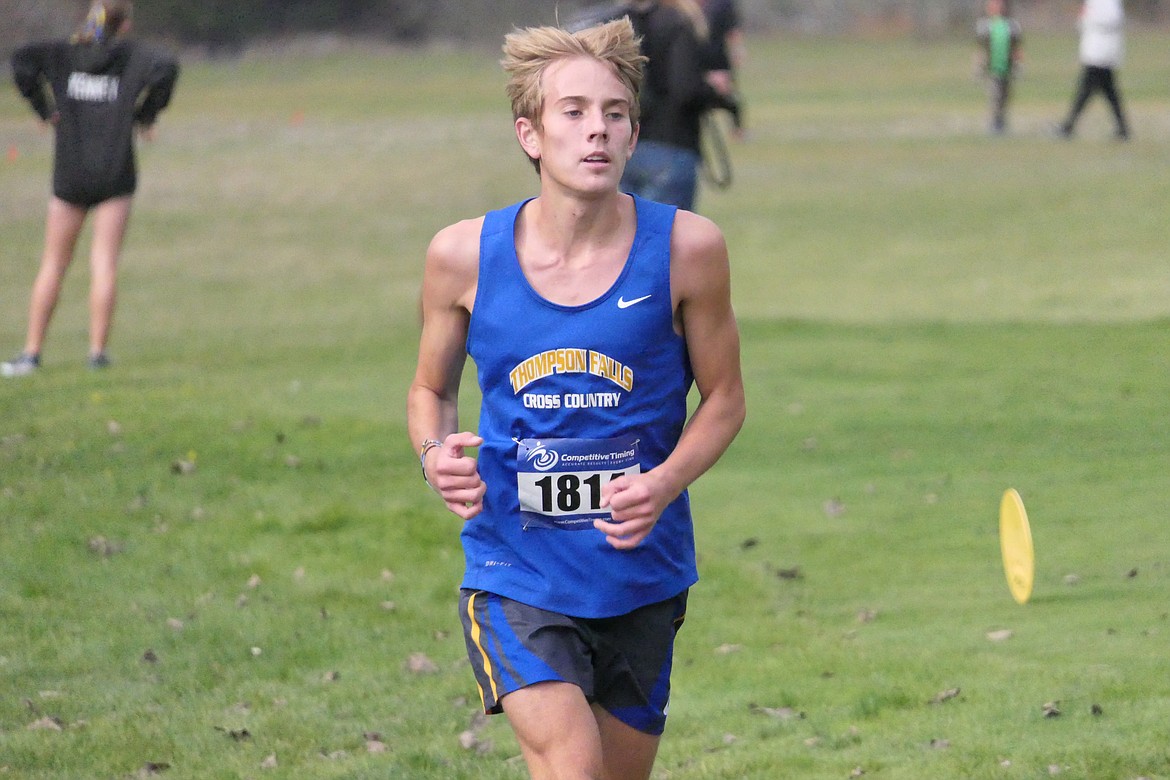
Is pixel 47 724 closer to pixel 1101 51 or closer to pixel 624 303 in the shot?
pixel 624 303

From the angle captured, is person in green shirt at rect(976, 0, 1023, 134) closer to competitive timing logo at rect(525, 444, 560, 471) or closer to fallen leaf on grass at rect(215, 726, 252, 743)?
fallen leaf on grass at rect(215, 726, 252, 743)

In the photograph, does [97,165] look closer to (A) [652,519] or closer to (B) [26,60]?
(B) [26,60]

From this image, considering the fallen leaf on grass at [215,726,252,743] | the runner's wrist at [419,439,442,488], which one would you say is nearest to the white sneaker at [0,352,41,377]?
the fallen leaf on grass at [215,726,252,743]

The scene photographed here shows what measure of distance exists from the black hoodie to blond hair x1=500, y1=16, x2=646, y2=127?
25.2ft

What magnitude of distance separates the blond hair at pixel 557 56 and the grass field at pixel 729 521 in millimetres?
2344

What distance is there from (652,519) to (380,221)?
17558mm

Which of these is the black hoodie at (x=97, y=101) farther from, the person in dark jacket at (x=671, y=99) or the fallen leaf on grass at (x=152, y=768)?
the fallen leaf on grass at (x=152, y=768)

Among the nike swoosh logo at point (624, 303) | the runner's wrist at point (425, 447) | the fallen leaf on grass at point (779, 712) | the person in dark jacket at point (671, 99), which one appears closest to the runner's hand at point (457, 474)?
the runner's wrist at point (425, 447)

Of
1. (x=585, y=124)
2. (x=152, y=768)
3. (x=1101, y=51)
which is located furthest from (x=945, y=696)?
(x=1101, y=51)

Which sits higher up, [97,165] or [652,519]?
[652,519]

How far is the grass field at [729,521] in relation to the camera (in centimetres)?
589

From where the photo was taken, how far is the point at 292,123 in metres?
33.9

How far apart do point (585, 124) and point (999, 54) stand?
82.1ft

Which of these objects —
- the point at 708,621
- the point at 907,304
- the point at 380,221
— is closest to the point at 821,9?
the point at 380,221
